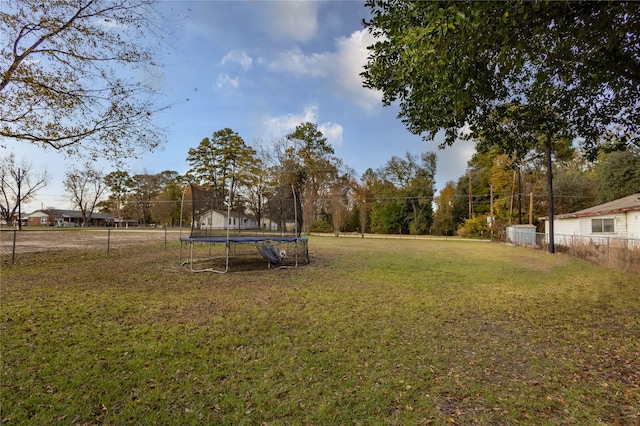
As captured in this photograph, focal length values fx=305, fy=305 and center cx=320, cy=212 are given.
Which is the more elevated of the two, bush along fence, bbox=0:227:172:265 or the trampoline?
the trampoline

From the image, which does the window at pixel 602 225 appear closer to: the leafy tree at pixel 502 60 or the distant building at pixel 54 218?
the leafy tree at pixel 502 60

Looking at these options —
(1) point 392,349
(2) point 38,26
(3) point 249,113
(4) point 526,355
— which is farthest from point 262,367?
(3) point 249,113

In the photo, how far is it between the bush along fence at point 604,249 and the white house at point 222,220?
11899 millimetres

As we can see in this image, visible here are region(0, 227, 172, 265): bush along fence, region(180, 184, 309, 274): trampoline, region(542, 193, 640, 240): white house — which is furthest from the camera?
region(542, 193, 640, 240): white house

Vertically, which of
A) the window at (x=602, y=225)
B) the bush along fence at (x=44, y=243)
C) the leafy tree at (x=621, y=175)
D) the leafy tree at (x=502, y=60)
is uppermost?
the leafy tree at (x=621, y=175)

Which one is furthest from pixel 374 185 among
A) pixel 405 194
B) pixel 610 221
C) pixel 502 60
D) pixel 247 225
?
pixel 502 60

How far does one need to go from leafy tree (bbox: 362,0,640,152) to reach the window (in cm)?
1271

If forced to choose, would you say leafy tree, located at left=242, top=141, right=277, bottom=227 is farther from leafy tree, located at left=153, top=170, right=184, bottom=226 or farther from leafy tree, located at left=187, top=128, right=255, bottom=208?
leafy tree, located at left=153, top=170, right=184, bottom=226

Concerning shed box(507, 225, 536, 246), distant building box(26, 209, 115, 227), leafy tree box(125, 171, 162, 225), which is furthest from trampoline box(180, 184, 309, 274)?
distant building box(26, 209, 115, 227)

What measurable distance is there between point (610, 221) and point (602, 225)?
1.97ft

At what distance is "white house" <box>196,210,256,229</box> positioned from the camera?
9.64m

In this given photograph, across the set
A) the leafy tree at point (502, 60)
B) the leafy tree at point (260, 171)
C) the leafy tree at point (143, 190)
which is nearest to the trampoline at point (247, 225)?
the leafy tree at point (502, 60)

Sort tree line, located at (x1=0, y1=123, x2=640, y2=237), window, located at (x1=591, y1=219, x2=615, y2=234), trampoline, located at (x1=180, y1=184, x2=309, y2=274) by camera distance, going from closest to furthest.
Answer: trampoline, located at (x1=180, y1=184, x2=309, y2=274), window, located at (x1=591, y1=219, x2=615, y2=234), tree line, located at (x1=0, y1=123, x2=640, y2=237)

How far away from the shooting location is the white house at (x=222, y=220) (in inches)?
380
